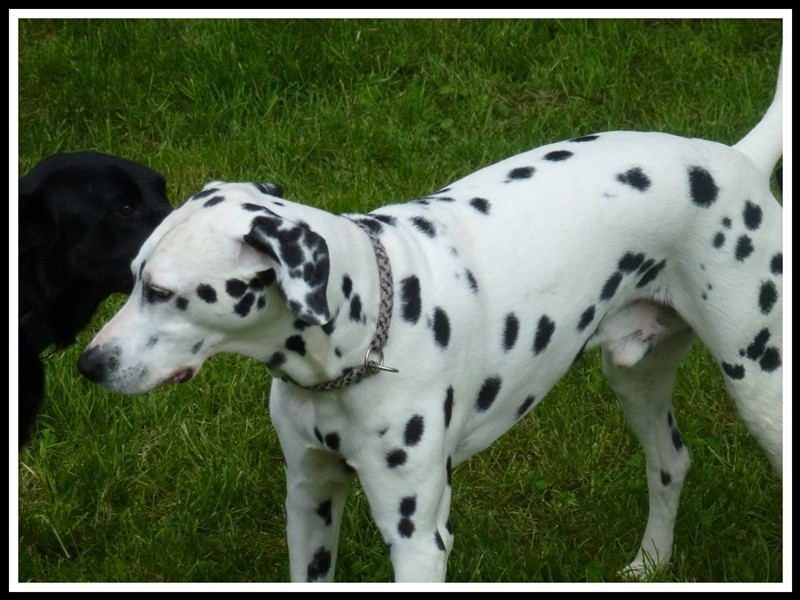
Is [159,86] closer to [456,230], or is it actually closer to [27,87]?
[27,87]

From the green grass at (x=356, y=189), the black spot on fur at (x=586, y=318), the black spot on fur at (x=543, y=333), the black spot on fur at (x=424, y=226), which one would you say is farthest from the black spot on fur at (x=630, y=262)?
the green grass at (x=356, y=189)

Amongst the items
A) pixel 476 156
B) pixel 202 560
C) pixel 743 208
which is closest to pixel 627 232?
pixel 743 208

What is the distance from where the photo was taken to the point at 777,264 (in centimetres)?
426

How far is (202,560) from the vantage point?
4.93 meters

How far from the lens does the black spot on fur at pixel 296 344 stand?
3.66 metres

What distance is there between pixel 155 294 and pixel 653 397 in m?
2.11

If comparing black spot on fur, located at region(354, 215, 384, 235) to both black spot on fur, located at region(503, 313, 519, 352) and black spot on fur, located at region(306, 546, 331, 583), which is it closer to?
black spot on fur, located at region(503, 313, 519, 352)

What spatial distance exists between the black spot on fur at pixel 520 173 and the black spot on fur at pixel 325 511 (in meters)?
1.16

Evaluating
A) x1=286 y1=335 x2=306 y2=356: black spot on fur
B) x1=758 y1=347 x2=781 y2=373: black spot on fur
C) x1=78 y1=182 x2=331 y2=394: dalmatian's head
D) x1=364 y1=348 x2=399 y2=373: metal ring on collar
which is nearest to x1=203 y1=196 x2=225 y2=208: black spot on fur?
x1=78 y1=182 x2=331 y2=394: dalmatian's head

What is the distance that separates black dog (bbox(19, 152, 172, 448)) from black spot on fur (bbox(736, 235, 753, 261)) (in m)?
1.84

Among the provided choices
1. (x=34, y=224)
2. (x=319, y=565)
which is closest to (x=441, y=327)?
(x=319, y=565)

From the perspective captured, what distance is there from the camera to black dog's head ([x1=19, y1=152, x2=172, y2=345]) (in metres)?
4.25

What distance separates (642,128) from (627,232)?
330cm

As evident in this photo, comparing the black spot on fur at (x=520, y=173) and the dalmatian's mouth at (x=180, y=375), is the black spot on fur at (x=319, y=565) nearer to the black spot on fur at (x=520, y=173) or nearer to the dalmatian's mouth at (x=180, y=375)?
the dalmatian's mouth at (x=180, y=375)
